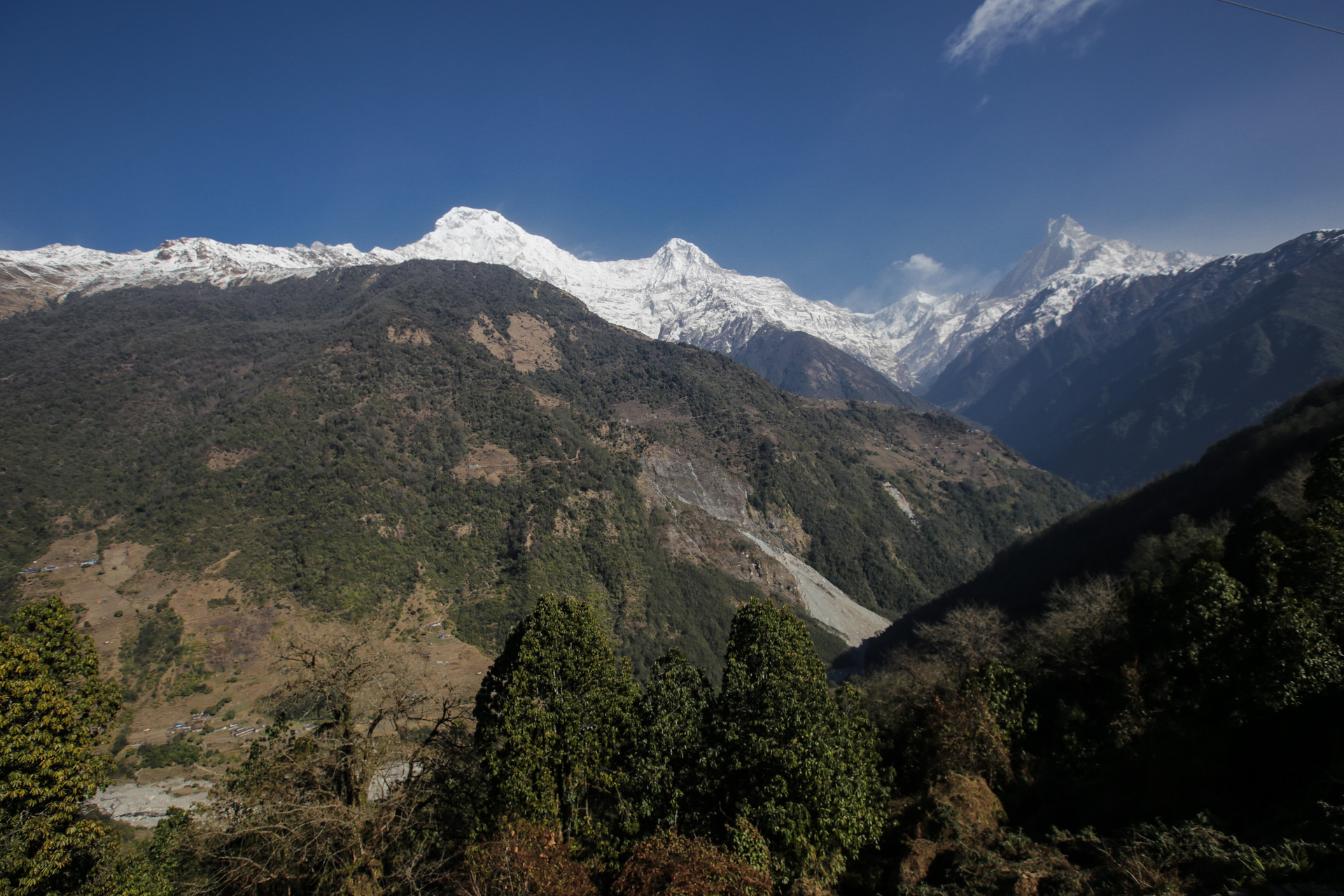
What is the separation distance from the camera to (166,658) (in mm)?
75875

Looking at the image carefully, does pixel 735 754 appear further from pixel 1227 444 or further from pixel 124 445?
pixel 124 445

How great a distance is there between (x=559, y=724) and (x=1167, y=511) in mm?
98670

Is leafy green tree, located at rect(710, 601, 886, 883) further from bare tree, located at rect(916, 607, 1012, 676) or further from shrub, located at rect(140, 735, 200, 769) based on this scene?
shrub, located at rect(140, 735, 200, 769)

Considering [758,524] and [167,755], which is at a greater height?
[758,524]

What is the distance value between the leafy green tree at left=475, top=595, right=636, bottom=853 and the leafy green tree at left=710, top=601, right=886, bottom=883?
185 inches

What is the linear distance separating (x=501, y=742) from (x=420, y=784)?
3839 millimetres

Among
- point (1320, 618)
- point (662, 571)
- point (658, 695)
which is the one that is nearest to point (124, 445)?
point (662, 571)

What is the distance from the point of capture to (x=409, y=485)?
122 meters

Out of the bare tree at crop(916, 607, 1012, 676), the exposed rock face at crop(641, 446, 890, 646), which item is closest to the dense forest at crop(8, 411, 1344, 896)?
the bare tree at crop(916, 607, 1012, 676)

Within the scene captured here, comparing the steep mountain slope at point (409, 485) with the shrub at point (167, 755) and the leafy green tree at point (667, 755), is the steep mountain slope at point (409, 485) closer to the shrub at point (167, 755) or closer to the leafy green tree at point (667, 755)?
the shrub at point (167, 755)

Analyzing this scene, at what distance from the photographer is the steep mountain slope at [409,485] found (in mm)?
98625

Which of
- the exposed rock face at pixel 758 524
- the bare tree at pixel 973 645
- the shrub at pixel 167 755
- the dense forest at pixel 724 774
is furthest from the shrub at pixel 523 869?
the exposed rock face at pixel 758 524

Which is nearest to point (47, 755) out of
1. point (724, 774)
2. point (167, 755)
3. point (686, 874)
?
point (686, 874)

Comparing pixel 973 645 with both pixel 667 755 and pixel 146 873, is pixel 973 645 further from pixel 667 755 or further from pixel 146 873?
pixel 146 873
